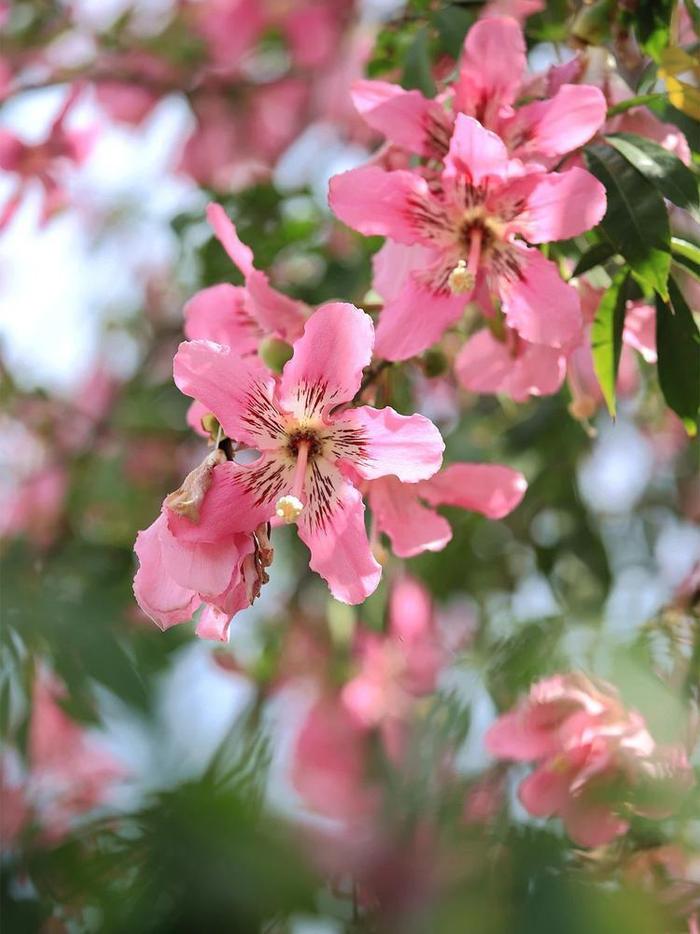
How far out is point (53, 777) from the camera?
1.58 m

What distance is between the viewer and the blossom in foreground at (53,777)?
3.14ft

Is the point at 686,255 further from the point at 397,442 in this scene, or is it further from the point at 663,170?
the point at 397,442

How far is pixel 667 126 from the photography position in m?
0.99

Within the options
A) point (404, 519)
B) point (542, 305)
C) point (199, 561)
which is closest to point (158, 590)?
point (199, 561)

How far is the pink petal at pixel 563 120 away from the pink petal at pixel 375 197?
9 cm

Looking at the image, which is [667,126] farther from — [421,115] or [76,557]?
[76,557]

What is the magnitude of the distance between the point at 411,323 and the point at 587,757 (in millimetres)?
390

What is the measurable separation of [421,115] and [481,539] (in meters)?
1.03

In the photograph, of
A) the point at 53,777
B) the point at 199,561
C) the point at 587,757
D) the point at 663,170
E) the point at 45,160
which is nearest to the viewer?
the point at 199,561

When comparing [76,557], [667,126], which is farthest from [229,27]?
[667,126]

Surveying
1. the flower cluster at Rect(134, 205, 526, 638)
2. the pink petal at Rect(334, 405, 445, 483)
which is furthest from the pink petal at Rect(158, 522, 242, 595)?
the pink petal at Rect(334, 405, 445, 483)

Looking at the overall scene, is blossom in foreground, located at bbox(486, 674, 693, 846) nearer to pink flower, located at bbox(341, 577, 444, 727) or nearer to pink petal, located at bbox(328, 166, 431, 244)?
pink petal, located at bbox(328, 166, 431, 244)

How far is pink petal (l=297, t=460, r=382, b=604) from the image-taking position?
2.68 feet

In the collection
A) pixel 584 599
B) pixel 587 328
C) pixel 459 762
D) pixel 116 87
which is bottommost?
pixel 584 599
